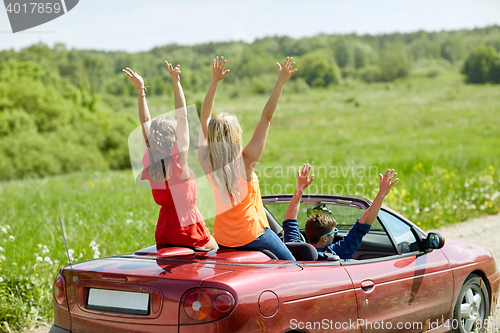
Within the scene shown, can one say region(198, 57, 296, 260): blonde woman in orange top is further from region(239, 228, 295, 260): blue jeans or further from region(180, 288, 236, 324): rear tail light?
region(180, 288, 236, 324): rear tail light

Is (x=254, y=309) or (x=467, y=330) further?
(x=467, y=330)

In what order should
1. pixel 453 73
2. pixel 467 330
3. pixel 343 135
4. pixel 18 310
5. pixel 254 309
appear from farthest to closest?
pixel 453 73 < pixel 343 135 < pixel 18 310 < pixel 467 330 < pixel 254 309

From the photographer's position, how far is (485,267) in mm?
4293

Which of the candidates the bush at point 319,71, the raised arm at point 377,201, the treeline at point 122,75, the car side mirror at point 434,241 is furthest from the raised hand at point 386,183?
the bush at point 319,71

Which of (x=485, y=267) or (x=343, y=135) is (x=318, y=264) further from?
(x=343, y=135)

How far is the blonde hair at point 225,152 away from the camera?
315cm

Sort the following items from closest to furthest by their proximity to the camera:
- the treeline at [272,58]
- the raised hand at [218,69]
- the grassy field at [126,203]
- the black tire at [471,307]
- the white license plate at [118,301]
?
the white license plate at [118,301]
the raised hand at [218,69]
the black tire at [471,307]
the grassy field at [126,203]
the treeline at [272,58]

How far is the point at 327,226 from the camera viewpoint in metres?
3.79

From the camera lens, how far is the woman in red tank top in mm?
3398

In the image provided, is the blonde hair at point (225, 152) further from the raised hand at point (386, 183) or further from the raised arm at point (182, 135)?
the raised hand at point (386, 183)

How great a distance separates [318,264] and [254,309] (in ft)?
2.25

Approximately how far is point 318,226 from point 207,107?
129 centimetres

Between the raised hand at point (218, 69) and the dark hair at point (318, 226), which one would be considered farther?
the dark hair at point (318, 226)

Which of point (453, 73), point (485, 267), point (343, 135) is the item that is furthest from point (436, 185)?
point (453, 73)
